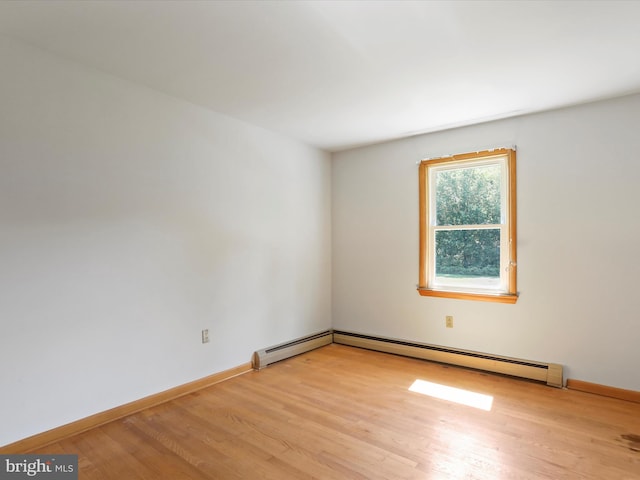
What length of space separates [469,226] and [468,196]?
301 mm

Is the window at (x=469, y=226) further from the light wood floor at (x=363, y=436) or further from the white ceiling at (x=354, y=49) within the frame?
the light wood floor at (x=363, y=436)

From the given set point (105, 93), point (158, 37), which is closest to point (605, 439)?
point (158, 37)

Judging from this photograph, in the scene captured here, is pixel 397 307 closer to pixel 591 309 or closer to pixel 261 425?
pixel 591 309

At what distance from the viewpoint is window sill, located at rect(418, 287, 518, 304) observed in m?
3.23

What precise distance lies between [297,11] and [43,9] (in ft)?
4.13

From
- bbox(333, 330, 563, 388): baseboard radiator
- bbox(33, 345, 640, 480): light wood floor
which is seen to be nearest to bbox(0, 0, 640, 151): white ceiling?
bbox(333, 330, 563, 388): baseboard radiator

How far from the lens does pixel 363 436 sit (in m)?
2.17

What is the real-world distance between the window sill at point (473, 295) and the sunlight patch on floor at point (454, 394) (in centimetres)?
90

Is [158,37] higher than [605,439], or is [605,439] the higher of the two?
[158,37]

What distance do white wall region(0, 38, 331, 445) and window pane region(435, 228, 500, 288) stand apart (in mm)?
1753

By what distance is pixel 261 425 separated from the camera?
232 centimetres

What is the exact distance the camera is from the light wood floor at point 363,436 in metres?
1.85
